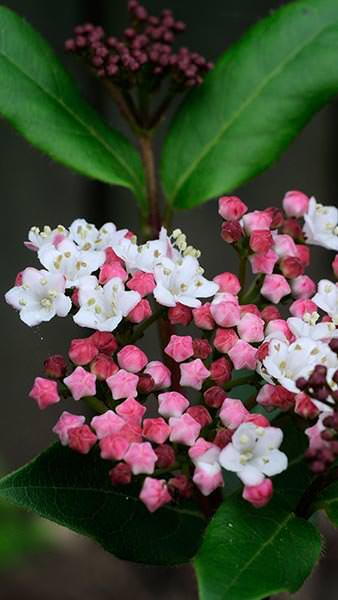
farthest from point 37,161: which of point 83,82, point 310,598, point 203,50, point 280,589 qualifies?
point 280,589

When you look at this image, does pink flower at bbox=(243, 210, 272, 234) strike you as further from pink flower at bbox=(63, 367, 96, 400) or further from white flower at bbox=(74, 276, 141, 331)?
pink flower at bbox=(63, 367, 96, 400)

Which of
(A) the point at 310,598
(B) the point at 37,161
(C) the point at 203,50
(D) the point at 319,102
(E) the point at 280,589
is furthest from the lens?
(A) the point at 310,598

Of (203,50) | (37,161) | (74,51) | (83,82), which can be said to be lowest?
(37,161)

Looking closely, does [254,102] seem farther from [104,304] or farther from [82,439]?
[82,439]

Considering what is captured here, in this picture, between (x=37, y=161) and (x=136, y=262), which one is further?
(x=37, y=161)

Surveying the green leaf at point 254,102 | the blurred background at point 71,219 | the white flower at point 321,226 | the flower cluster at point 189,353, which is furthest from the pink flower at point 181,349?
the blurred background at point 71,219

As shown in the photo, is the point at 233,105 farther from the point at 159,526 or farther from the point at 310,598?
the point at 310,598

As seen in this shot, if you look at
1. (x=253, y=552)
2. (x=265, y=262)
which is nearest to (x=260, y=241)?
(x=265, y=262)

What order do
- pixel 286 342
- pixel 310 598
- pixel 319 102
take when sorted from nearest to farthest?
pixel 286 342 < pixel 319 102 < pixel 310 598

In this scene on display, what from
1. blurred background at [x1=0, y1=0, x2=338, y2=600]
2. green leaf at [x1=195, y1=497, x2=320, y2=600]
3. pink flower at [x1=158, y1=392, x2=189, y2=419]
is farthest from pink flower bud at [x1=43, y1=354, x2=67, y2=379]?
blurred background at [x1=0, y1=0, x2=338, y2=600]
